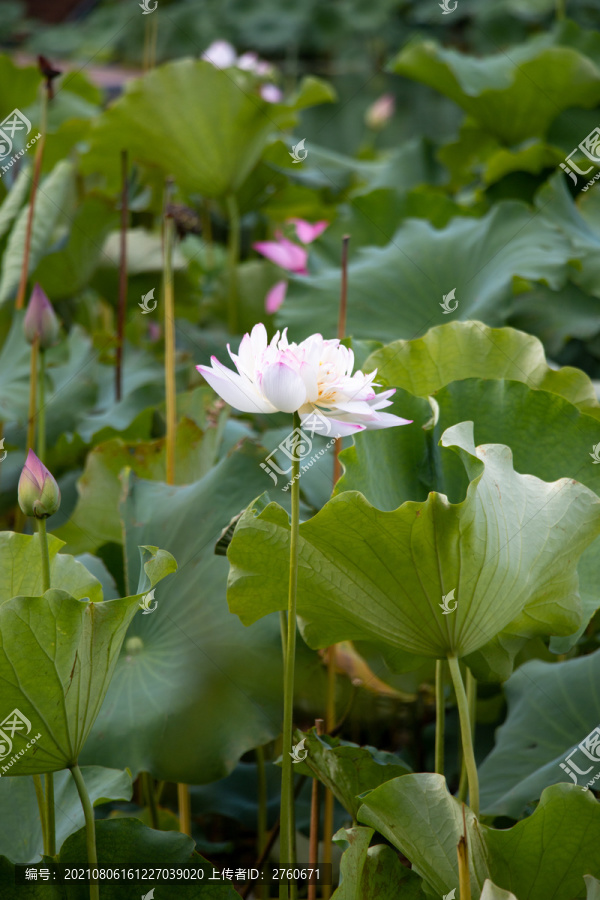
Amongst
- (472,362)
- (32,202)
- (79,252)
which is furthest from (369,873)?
(79,252)

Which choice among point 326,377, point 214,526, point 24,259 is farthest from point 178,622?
point 24,259

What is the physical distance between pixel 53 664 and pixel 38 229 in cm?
84

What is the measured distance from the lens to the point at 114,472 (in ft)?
3.18

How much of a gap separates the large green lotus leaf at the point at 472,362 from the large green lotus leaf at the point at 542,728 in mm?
276

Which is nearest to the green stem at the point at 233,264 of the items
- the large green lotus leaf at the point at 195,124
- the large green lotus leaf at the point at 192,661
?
the large green lotus leaf at the point at 195,124

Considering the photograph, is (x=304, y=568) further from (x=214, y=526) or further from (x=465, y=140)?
(x=465, y=140)

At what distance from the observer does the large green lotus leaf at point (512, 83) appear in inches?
55.7

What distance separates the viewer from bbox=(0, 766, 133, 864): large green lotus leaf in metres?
0.66

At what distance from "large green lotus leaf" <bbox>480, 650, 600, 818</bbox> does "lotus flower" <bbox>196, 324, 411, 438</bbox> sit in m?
0.41
